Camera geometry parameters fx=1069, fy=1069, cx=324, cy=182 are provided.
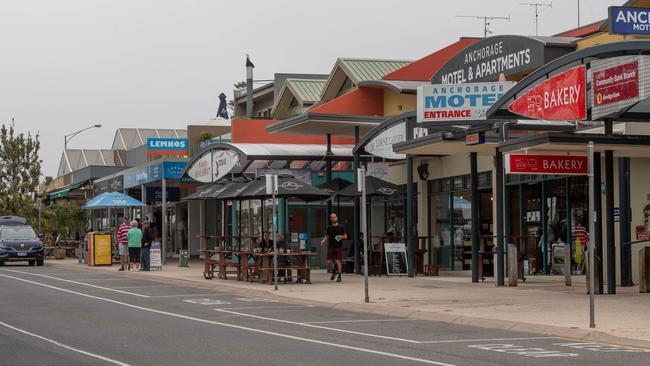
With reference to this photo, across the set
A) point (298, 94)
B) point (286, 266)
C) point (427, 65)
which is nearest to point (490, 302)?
point (286, 266)

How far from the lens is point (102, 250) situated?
→ 41875 mm

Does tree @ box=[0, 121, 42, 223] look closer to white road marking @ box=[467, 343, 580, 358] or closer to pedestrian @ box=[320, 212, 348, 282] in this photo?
pedestrian @ box=[320, 212, 348, 282]

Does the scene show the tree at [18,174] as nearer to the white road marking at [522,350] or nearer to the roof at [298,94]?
the roof at [298,94]

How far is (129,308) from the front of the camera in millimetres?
20734

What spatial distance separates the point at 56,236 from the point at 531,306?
41.5 meters

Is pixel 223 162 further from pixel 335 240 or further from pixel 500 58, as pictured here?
pixel 500 58

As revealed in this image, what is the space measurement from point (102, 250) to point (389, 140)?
16.5 metres

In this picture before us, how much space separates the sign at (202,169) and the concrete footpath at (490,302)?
5.87 m

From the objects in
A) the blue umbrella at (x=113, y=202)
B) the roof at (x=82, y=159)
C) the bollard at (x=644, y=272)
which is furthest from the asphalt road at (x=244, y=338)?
the roof at (x=82, y=159)

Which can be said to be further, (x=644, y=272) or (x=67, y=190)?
(x=67, y=190)

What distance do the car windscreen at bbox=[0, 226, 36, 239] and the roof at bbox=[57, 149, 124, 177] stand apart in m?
28.8

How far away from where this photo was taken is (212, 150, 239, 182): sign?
3378 cm

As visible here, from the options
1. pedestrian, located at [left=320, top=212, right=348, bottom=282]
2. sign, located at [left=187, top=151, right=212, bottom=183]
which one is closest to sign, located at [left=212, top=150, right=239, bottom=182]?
sign, located at [left=187, top=151, right=212, bottom=183]

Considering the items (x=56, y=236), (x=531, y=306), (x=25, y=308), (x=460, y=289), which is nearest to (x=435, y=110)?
(x=460, y=289)
